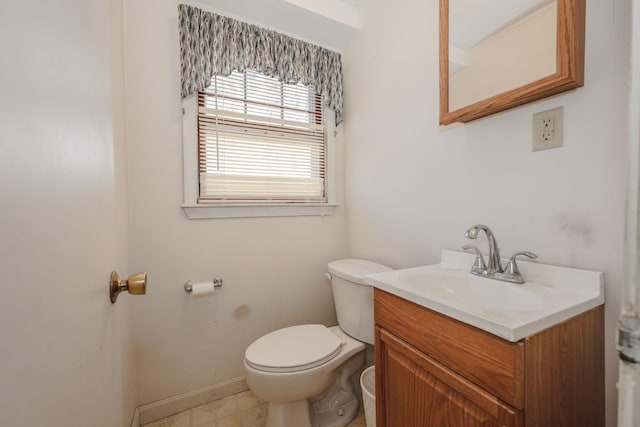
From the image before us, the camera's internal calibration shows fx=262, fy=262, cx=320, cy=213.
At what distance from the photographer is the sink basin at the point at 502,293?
0.62 m

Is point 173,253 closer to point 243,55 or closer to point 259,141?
point 259,141

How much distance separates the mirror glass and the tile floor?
1.68 meters

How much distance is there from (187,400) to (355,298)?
1.10 m

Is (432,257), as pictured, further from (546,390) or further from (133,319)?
(133,319)

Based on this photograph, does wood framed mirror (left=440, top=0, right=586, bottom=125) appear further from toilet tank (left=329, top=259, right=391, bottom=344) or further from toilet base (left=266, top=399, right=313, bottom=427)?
toilet base (left=266, top=399, right=313, bottom=427)

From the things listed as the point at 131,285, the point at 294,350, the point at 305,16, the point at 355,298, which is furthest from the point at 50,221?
the point at 305,16

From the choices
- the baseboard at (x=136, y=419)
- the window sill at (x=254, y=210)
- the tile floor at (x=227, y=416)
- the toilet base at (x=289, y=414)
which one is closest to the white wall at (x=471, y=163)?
the window sill at (x=254, y=210)

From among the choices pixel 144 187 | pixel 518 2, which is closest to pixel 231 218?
pixel 144 187

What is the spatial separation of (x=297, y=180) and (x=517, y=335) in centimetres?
141

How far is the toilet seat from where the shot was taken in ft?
3.71

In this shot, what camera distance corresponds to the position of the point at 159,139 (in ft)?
4.60

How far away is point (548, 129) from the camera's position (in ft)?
2.89

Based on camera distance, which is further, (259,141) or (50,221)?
(259,141)

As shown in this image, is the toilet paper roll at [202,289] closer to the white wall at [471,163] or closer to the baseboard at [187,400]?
the baseboard at [187,400]
